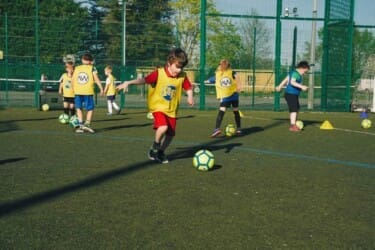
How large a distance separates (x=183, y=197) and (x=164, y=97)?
2.92 metres

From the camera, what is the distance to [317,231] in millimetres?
4164

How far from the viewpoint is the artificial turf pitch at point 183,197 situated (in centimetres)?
392

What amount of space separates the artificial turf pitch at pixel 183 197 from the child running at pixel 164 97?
328mm

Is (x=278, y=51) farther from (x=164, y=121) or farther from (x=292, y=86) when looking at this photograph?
(x=164, y=121)

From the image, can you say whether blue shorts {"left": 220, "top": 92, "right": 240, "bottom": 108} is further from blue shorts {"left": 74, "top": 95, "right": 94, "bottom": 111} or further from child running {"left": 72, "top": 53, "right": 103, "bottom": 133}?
blue shorts {"left": 74, "top": 95, "right": 94, "bottom": 111}

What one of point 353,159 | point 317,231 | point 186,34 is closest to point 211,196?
point 317,231

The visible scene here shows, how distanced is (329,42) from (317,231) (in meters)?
20.4

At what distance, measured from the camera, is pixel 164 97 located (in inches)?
312

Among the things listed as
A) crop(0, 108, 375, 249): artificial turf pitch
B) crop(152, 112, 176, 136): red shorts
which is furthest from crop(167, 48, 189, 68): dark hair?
crop(0, 108, 375, 249): artificial turf pitch

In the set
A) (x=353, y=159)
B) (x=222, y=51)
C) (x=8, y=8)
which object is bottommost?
(x=353, y=159)

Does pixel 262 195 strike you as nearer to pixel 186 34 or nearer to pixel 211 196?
pixel 211 196

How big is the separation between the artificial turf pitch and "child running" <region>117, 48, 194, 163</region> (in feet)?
1.08

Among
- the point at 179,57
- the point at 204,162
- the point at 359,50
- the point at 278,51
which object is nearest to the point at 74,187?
the point at 204,162

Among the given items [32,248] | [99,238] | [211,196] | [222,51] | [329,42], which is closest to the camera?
[32,248]
